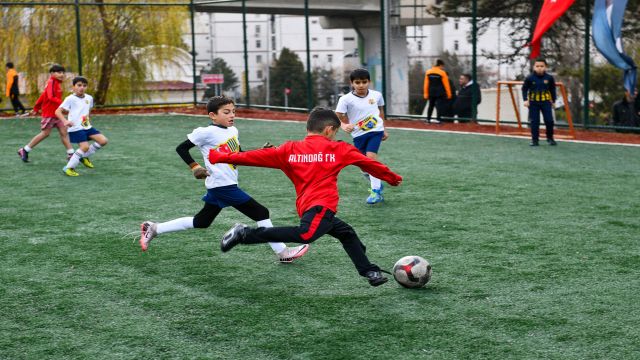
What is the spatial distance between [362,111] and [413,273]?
13.4ft

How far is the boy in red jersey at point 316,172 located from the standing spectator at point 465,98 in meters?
13.7

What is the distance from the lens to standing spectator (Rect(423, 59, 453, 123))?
19.7 m

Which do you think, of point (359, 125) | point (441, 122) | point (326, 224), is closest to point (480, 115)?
point (441, 122)

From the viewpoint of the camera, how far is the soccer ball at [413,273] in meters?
5.95

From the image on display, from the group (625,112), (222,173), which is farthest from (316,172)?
(625,112)

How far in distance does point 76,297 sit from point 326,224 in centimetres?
188

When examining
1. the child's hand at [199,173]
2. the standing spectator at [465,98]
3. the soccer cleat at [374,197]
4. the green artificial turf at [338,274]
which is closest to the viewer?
the green artificial turf at [338,274]

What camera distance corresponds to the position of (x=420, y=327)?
511cm

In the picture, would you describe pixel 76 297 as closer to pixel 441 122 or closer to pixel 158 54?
pixel 441 122

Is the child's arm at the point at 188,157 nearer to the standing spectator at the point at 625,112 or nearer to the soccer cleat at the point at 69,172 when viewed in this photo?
the soccer cleat at the point at 69,172

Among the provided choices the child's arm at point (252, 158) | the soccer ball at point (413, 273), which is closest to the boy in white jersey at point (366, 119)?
the soccer ball at point (413, 273)

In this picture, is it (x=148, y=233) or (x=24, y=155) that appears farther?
(x=24, y=155)

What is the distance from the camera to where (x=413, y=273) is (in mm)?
5949

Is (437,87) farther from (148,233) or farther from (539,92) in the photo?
(148,233)
